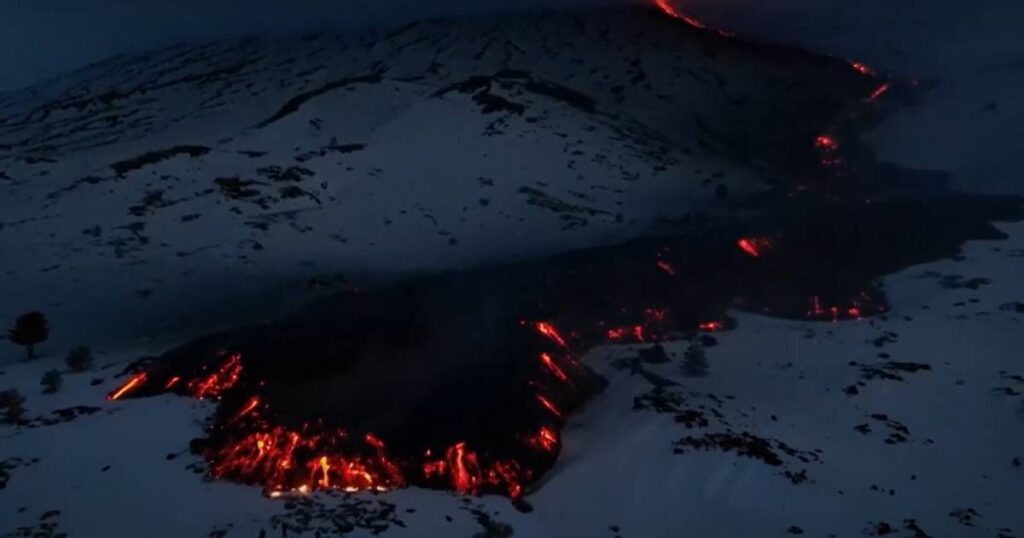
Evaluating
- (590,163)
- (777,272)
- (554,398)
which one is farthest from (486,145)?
(554,398)

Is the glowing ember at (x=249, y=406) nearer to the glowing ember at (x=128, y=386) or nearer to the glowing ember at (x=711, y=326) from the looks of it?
the glowing ember at (x=128, y=386)

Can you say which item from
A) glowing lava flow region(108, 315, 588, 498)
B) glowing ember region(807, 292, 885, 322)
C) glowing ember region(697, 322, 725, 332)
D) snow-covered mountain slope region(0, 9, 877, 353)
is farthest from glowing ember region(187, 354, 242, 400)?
glowing ember region(807, 292, 885, 322)

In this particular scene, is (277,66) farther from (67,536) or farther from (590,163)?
(67,536)

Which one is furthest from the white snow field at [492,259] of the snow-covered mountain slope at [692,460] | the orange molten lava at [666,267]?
the orange molten lava at [666,267]

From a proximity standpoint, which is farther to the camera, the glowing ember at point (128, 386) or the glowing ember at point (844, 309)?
the glowing ember at point (844, 309)

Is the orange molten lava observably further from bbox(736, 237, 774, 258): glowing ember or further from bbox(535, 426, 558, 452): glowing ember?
→ bbox(535, 426, 558, 452): glowing ember

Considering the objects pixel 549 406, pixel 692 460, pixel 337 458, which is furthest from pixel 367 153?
pixel 692 460

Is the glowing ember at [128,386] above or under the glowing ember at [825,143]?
under

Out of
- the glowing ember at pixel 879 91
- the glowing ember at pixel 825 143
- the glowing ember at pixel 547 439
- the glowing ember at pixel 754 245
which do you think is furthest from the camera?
the glowing ember at pixel 879 91
